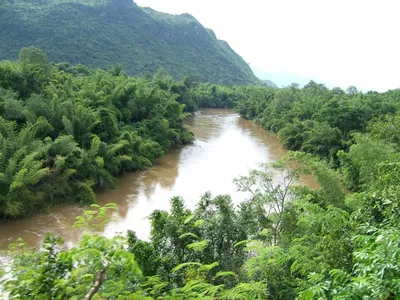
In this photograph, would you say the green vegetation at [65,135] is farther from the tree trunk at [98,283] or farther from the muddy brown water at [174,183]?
the tree trunk at [98,283]

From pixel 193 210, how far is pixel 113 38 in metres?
55.1

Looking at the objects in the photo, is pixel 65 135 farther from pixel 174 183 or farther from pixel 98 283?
pixel 98 283

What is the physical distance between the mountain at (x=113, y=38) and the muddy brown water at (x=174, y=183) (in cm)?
2723

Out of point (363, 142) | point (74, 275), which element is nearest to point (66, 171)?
point (363, 142)

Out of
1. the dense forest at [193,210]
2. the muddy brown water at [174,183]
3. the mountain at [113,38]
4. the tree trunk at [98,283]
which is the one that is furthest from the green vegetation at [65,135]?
the mountain at [113,38]

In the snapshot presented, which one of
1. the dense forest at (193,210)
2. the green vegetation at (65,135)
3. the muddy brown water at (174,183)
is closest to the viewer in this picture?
the dense forest at (193,210)

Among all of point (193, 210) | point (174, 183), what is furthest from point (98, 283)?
point (174, 183)

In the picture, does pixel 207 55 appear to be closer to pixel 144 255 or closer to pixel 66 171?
pixel 66 171

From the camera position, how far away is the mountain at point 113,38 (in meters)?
46.9

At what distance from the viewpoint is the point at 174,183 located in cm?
1691

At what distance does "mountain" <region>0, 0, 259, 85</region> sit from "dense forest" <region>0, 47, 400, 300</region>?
28750 mm

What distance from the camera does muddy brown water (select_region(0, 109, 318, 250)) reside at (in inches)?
452

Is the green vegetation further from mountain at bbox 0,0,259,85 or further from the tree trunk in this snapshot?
mountain at bbox 0,0,259,85

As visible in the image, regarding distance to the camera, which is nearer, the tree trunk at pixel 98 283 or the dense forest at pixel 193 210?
the tree trunk at pixel 98 283
